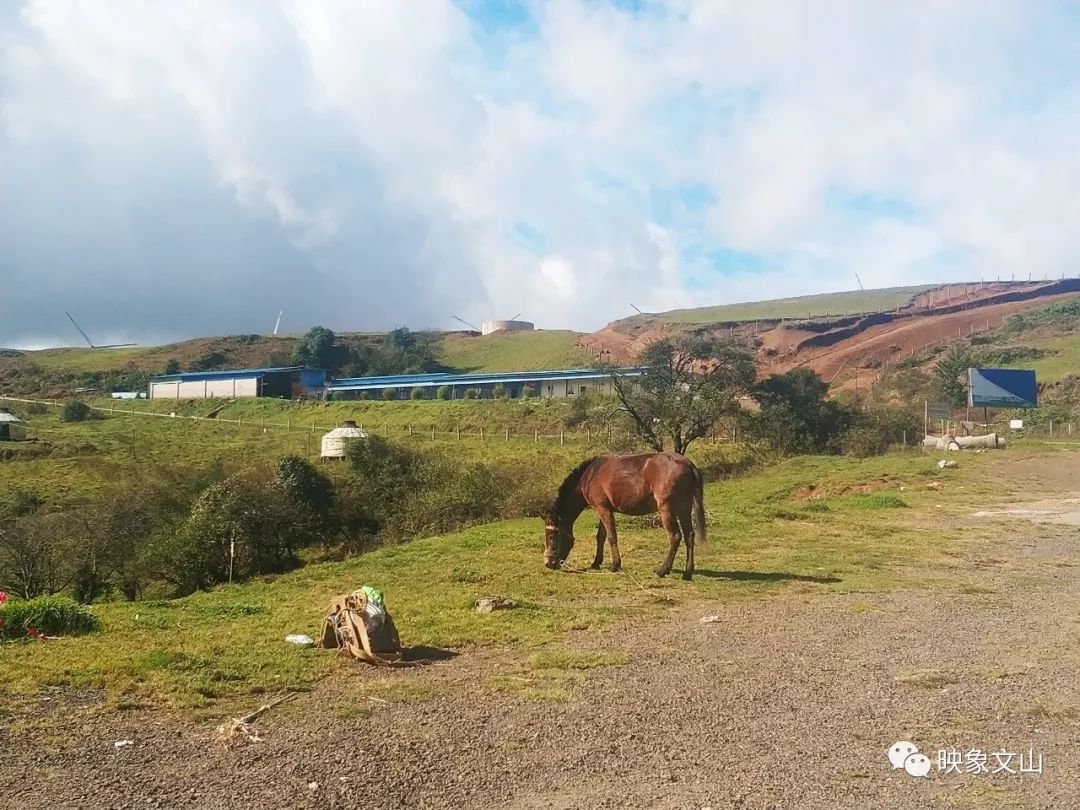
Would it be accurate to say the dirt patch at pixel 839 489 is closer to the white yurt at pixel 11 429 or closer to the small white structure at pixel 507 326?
the white yurt at pixel 11 429

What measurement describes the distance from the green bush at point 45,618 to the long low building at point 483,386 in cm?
7242

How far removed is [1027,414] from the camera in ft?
192

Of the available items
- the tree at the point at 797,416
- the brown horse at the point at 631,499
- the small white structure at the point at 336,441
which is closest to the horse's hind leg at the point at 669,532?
the brown horse at the point at 631,499

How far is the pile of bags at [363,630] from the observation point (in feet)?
26.1

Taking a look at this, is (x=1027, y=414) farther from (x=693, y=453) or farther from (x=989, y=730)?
(x=989, y=730)

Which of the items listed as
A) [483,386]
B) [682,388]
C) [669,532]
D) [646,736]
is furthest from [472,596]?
[483,386]

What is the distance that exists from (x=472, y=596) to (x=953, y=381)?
2621 inches

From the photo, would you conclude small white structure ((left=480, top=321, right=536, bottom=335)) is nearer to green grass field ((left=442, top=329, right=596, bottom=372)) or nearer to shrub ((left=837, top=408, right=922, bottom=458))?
green grass field ((left=442, top=329, right=596, bottom=372))

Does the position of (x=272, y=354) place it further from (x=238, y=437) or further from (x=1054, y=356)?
(x=1054, y=356)

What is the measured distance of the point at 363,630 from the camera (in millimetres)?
7969

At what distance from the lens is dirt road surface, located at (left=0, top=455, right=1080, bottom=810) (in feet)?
15.9

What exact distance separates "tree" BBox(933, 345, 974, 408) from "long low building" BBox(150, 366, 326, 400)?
6309cm

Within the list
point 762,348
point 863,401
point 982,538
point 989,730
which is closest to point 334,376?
point 762,348

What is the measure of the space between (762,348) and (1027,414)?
5891cm
